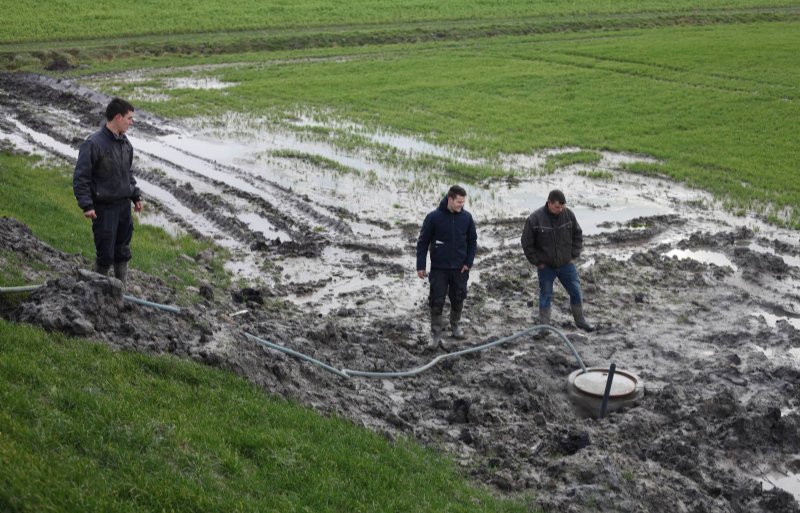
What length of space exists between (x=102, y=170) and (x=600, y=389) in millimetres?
6961

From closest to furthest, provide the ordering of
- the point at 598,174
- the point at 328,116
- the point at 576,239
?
1. the point at 576,239
2. the point at 598,174
3. the point at 328,116

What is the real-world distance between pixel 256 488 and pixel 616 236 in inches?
535

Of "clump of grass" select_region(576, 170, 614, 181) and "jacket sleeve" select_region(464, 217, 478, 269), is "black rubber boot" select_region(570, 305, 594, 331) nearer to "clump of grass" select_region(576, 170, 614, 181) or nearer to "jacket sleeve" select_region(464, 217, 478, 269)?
"jacket sleeve" select_region(464, 217, 478, 269)

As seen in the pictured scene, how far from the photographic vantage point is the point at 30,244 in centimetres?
1352

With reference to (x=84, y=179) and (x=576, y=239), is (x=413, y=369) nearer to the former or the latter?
(x=576, y=239)

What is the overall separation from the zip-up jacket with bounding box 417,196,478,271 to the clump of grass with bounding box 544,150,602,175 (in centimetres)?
1239

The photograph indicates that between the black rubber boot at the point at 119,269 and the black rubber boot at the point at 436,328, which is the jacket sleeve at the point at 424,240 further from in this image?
the black rubber boot at the point at 119,269

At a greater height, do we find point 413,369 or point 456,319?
point 456,319

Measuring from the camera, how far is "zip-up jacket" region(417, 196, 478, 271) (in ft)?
44.6

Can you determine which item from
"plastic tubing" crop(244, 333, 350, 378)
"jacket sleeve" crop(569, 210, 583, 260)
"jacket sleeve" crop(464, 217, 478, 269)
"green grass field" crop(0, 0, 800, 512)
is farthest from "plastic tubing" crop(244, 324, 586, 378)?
"green grass field" crop(0, 0, 800, 512)

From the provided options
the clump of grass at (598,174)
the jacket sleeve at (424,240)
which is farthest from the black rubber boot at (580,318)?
the clump of grass at (598,174)

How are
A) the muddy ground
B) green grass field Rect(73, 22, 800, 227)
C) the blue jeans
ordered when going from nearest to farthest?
the muddy ground
the blue jeans
green grass field Rect(73, 22, 800, 227)

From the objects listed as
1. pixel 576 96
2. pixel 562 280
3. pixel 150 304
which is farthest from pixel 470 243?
pixel 576 96

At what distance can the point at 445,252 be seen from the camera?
13602mm
